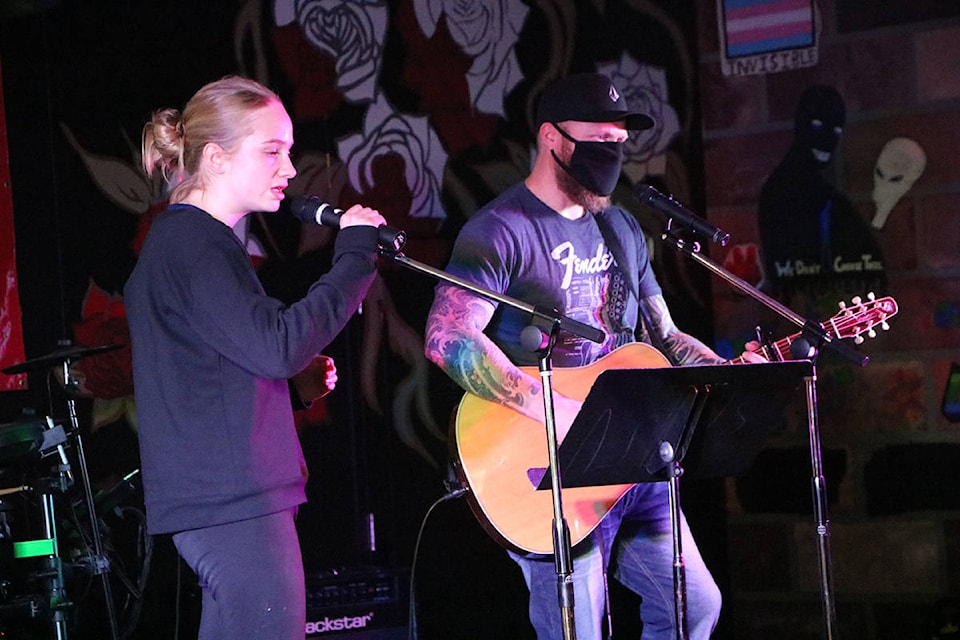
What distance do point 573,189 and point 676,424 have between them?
39.2 inches

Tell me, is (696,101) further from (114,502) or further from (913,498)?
(114,502)

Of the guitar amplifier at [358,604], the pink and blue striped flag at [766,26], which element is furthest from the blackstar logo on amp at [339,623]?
the pink and blue striped flag at [766,26]

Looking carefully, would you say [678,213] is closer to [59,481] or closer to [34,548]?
[59,481]

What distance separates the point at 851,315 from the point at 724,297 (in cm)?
154

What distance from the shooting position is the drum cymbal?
12.5 ft

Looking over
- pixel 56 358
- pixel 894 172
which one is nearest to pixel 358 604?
pixel 56 358

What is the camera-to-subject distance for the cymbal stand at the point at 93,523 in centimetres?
388

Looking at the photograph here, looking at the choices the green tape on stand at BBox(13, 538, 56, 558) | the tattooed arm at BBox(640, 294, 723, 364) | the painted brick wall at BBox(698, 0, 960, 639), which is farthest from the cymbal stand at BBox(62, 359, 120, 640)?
the painted brick wall at BBox(698, 0, 960, 639)

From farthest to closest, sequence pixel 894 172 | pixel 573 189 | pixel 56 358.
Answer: pixel 894 172
pixel 56 358
pixel 573 189

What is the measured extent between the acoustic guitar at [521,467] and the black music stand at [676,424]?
1.05ft

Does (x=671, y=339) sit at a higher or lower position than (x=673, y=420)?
higher

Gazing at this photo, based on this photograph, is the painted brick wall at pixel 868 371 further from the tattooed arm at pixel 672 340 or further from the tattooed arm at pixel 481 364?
the tattooed arm at pixel 481 364

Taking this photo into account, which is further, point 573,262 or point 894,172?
point 894,172

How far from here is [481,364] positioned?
11.2 ft
